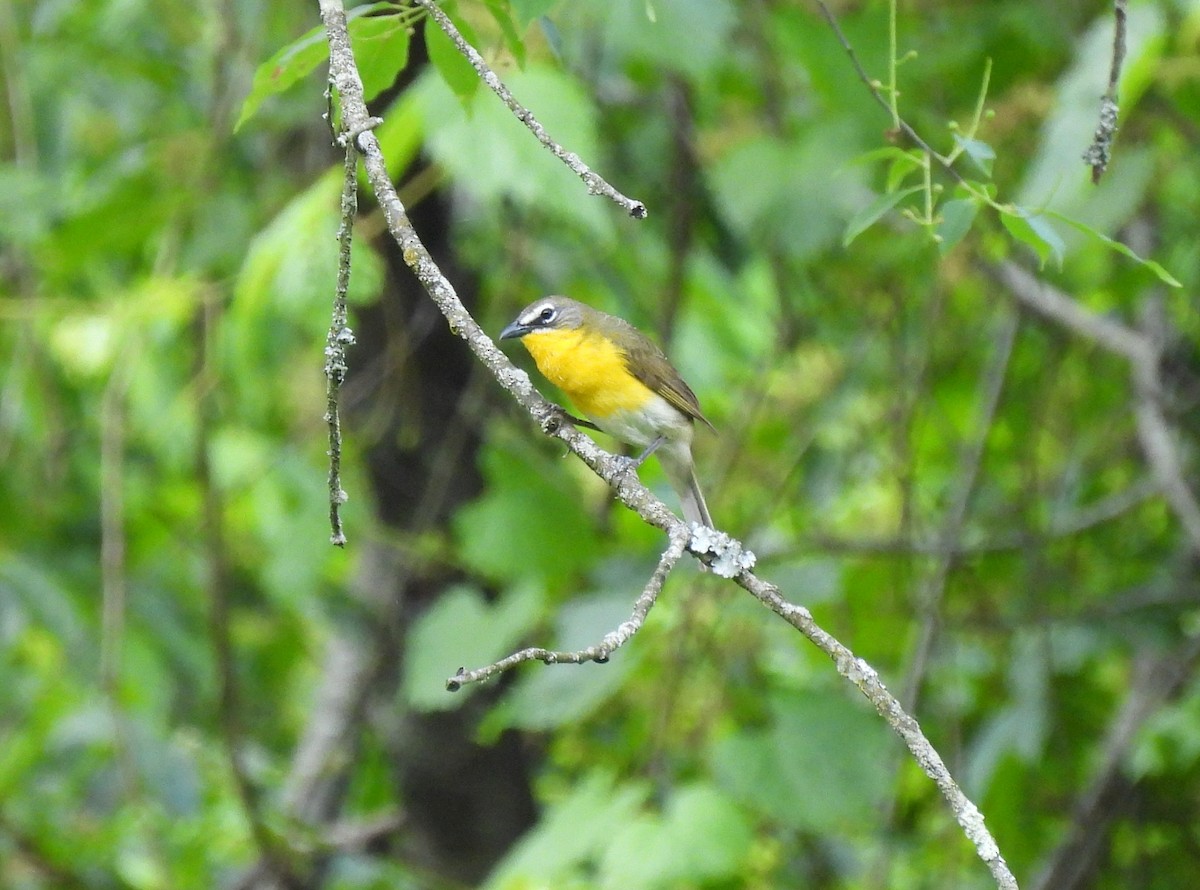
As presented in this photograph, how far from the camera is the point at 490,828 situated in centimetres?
596

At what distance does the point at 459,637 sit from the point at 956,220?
3.09 m

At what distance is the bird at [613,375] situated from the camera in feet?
13.8

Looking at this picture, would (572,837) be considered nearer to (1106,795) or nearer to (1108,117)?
(1106,795)

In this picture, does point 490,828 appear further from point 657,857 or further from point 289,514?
point 657,857

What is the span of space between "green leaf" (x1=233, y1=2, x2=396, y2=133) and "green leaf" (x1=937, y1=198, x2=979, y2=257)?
0.98 m

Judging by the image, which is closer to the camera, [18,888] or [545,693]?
[545,693]

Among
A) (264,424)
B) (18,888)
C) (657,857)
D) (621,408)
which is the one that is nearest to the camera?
(657,857)

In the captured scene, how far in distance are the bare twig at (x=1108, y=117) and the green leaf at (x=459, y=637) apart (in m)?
2.89

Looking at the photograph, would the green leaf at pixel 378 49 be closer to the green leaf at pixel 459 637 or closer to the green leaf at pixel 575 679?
the green leaf at pixel 575 679

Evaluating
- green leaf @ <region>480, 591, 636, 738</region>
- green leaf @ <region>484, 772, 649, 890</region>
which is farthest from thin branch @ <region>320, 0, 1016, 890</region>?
green leaf @ <region>480, 591, 636, 738</region>

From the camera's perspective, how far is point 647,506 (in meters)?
2.04

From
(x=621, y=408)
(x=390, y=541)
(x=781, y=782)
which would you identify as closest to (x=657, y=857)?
Answer: (x=781, y=782)

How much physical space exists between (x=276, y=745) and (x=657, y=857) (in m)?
5.32

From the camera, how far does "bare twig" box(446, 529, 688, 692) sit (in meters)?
1.65
